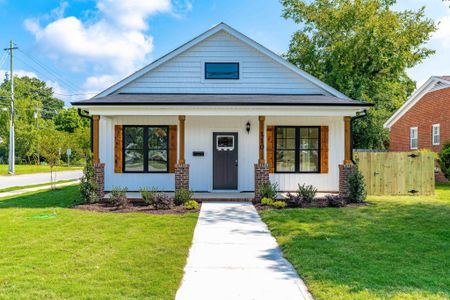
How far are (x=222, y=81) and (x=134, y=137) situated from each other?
3.72m

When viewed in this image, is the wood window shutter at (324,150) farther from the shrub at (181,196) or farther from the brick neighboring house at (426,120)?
the brick neighboring house at (426,120)

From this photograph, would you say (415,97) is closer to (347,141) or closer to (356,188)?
(347,141)

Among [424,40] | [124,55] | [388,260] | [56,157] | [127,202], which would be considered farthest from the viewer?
[424,40]

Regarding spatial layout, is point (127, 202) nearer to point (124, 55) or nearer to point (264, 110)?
point (264, 110)

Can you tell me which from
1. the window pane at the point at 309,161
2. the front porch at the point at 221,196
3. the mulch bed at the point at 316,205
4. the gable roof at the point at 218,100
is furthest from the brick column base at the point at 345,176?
the gable roof at the point at 218,100

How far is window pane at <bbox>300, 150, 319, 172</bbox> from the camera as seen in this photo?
12445 millimetres

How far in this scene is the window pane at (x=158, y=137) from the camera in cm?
1224

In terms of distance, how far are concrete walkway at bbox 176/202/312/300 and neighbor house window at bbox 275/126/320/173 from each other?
4.82m

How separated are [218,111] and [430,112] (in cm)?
1428

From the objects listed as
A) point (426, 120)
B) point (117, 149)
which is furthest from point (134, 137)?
point (426, 120)

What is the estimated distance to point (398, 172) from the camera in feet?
41.1

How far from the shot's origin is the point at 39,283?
13.5 feet

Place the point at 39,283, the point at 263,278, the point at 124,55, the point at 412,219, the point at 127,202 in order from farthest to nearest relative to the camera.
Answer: the point at 124,55, the point at 127,202, the point at 412,219, the point at 263,278, the point at 39,283

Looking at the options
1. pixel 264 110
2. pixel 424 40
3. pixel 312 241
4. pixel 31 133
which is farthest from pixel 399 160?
pixel 31 133
